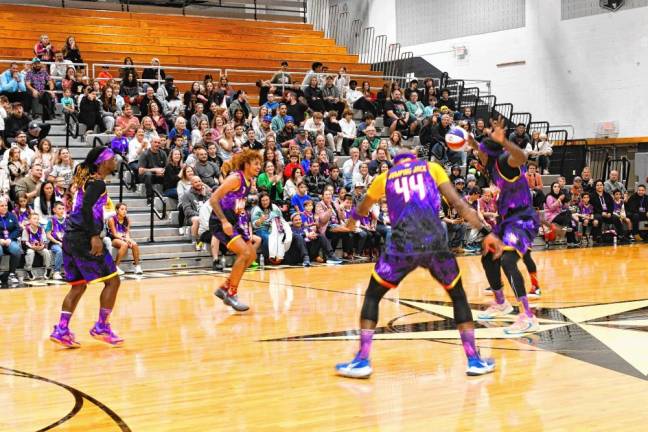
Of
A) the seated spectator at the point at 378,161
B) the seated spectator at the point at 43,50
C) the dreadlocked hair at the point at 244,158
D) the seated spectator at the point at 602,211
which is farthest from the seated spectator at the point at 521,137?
the dreadlocked hair at the point at 244,158

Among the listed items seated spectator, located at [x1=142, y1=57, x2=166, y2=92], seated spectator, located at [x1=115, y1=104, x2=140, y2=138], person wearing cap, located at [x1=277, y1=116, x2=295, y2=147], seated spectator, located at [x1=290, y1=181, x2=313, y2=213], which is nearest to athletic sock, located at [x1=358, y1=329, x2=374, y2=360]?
seated spectator, located at [x1=290, y1=181, x2=313, y2=213]

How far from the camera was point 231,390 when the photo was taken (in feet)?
19.4

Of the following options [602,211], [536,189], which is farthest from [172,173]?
[602,211]

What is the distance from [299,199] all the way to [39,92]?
5.65m

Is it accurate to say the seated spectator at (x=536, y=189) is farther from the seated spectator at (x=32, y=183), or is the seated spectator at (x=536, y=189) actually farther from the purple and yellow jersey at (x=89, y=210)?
the purple and yellow jersey at (x=89, y=210)

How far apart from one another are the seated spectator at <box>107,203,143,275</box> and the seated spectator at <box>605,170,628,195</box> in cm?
1113

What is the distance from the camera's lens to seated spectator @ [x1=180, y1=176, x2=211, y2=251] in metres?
15.1

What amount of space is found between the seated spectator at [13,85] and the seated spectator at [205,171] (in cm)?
384

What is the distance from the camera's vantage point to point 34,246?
13172 millimetres

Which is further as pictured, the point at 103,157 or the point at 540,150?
the point at 540,150

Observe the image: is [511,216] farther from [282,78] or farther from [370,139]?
[282,78]

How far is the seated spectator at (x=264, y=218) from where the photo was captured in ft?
49.0

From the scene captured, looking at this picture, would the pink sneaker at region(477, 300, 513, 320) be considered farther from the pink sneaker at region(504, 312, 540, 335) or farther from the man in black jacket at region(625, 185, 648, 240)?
the man in black jacket at region(625, 185, 648, 240)

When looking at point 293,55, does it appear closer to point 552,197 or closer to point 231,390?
point 552,197
